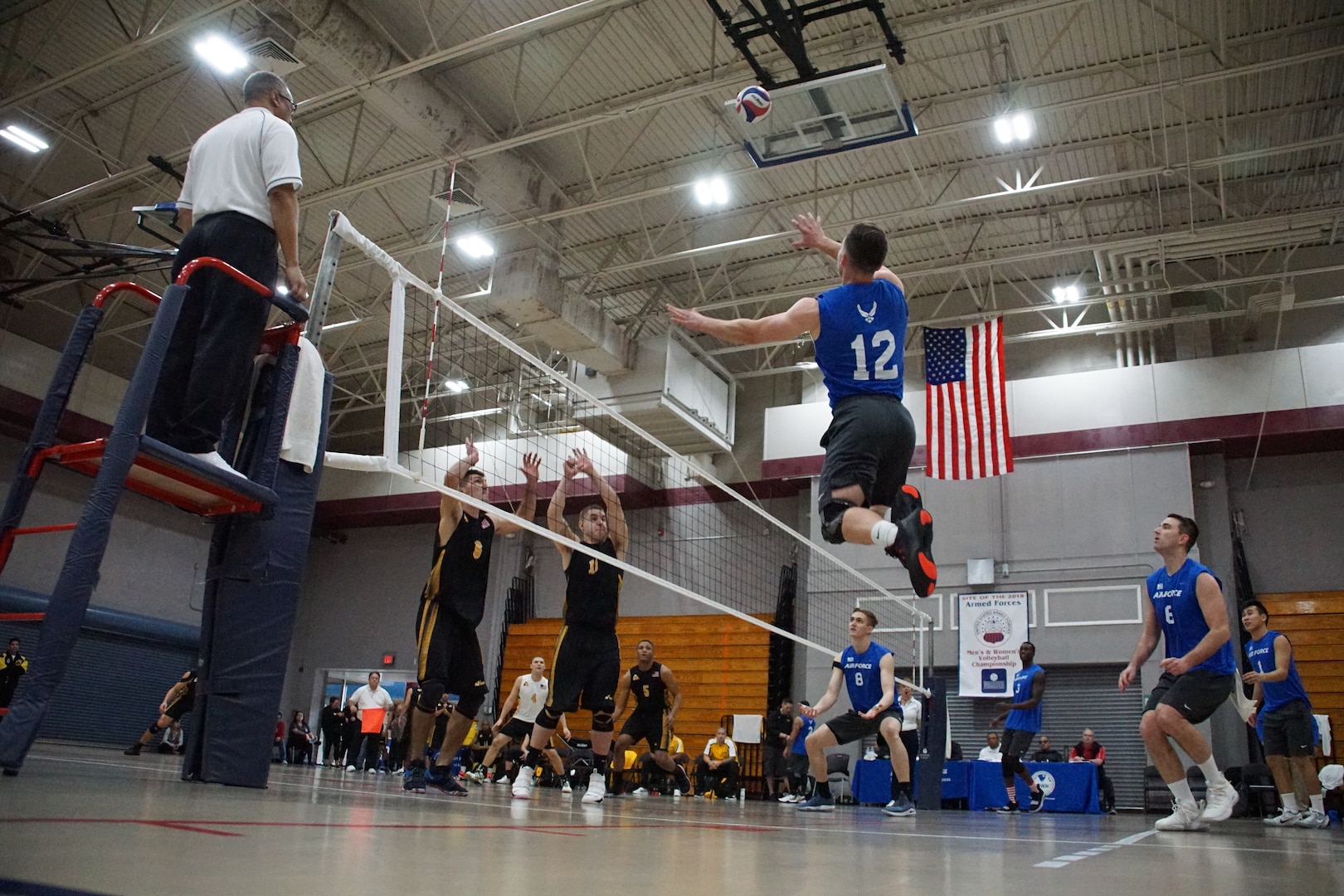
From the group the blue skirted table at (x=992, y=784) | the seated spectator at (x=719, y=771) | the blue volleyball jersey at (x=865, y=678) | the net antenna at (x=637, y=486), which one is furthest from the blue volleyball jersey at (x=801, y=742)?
the blue volleyball jersey at (x=865, y=678)

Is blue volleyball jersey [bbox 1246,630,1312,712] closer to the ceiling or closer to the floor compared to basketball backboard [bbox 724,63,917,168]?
closer to the floor

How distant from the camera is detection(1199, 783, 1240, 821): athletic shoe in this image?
565cm

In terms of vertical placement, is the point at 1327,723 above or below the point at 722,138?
below

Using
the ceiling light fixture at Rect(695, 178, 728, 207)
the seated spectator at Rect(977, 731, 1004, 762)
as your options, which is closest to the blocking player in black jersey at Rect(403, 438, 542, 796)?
the ceiling light fixture at Rect(695, 178, 728, 207)

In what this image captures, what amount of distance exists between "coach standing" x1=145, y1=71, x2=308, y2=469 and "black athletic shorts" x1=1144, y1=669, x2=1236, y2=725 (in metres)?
5.16

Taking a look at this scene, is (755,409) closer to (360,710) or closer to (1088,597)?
(1088,597)

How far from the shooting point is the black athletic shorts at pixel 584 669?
6.82m

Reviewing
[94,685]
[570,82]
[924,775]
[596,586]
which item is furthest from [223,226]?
[94,685]

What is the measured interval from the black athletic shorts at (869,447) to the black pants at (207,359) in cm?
241

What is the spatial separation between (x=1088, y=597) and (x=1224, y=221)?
5.74 meters

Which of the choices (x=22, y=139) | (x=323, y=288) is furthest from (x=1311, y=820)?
(x=22, y=139)

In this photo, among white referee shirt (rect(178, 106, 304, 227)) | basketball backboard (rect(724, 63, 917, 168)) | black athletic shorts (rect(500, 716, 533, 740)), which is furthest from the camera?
black athletic shorts (rect(500, 716, 533, 740))

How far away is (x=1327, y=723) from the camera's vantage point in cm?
1355

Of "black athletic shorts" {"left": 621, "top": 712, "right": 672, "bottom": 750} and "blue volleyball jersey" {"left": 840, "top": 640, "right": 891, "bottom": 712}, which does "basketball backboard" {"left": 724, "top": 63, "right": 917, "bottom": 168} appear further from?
"black athletic shorts" {"left": 621, "top": 712, "right": 672, "bottom": 750}
